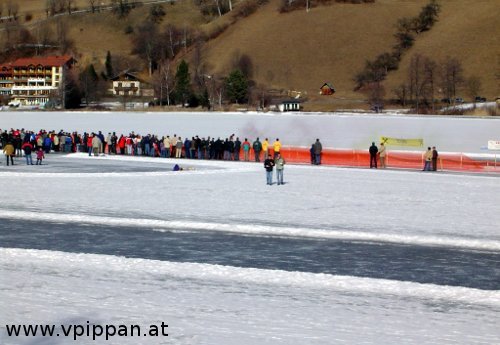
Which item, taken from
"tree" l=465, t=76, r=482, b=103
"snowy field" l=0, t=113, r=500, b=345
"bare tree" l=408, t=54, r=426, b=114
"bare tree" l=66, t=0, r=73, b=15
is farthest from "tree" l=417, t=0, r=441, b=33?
"snowy field" l=0, t=113, r=500, b=345

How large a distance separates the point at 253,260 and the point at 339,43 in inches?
4189

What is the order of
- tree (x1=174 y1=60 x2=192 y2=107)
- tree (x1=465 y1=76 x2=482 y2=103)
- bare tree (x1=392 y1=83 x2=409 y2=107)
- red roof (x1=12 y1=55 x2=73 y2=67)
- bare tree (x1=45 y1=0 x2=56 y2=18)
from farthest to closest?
bare tree (x1=45 y1=0 x2=56 y2=18)
red roof (x1=12 y1=55 x2=73 y2=67)
tree (x1=465 y1=76 x2=482 y2=103)
bare tree (x1=392 y1=83 x2=409 y2=107)
tree (x1=174 y1=60 x2=192 y2=107)

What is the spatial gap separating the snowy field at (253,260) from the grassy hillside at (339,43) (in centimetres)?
6704

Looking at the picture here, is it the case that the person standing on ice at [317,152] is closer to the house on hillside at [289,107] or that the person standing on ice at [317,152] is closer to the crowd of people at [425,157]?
the crowd of people at [425,157]

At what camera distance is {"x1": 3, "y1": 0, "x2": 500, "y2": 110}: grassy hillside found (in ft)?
338

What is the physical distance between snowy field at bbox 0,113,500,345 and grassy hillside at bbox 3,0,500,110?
6704cm

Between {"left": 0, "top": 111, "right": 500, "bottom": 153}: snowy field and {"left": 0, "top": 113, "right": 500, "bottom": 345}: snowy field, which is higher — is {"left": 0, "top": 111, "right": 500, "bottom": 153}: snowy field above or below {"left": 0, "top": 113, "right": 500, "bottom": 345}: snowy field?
above

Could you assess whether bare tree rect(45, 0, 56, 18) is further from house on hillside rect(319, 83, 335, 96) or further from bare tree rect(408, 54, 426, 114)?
bare tree rect(408, 54, 426, 114)

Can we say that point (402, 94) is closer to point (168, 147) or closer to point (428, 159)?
point (168, 147)

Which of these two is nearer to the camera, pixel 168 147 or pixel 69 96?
pixel 168 147

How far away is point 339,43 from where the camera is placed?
383 feet

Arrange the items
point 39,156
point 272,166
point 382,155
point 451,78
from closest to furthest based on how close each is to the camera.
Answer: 1. point 272,166
2. point 39,156
3. point 382,155
4. point 451,78

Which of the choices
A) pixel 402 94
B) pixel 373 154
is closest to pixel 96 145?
pixel 373 154

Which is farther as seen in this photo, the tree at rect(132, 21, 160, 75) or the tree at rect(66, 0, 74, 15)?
the tree at rect(66, 0, 74, 15)
